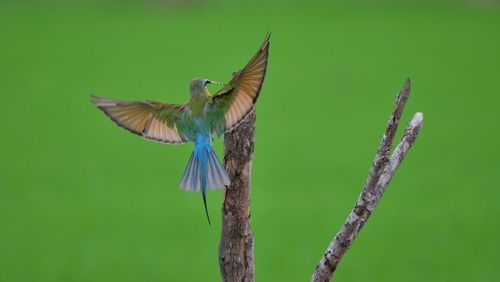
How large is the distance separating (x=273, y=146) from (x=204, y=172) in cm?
696

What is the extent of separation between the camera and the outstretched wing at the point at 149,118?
2.77 metres

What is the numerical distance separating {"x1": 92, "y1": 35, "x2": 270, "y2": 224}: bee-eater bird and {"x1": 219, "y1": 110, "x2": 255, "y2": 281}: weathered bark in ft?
0.14

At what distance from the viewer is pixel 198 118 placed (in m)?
2.77

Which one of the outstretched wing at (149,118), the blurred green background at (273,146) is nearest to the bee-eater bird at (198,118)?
the outstretched wing at (149,118)

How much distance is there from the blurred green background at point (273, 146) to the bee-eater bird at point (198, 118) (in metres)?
3.12

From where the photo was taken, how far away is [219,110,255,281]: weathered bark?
2604mm

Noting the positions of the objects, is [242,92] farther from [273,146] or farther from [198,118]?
[273,146]

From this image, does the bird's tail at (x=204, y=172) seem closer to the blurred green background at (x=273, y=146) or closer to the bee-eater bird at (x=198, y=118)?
the bee-eater bird at (x=198, y=118)

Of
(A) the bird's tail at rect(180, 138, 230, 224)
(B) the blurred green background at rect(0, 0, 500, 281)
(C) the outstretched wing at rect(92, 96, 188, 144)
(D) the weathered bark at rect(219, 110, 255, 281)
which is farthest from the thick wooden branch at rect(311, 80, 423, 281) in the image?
(B) the blurred green background at rect(0, 0, 500, 281)

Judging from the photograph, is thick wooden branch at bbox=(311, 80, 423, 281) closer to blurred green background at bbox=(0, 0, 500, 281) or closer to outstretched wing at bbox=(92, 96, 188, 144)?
outstretched wing at bbox=(92, 96, 188, 144)

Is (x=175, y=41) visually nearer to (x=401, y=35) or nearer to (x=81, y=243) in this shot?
(x=401, y=35)

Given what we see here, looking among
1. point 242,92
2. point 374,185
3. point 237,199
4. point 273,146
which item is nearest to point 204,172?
point 237,199

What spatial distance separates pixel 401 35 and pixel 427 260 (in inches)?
373

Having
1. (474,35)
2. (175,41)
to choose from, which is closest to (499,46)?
(474,35)
